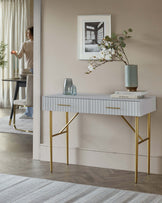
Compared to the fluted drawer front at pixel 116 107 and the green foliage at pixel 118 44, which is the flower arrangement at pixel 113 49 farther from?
the fluted drawer front at pixel 116 107

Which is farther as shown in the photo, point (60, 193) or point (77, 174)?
point (77, 174)

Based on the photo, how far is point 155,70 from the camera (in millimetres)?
4004

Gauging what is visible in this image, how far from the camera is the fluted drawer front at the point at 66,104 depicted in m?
3.80

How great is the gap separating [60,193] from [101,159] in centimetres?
100

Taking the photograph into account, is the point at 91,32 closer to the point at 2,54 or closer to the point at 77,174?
the point at 77,174

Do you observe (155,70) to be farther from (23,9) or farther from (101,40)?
(23,9)

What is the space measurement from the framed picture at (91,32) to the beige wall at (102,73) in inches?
2.5

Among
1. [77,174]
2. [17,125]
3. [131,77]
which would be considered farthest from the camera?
[17,125]

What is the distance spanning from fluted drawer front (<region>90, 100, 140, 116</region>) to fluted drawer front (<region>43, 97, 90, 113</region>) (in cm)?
9

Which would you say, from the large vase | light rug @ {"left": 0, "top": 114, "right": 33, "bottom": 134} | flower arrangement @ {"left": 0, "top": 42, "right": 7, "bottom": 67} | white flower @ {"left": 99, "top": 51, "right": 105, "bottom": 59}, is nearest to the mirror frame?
white flower @ {"left": 99, "top": 51, "right": 105, "bottom": 59}

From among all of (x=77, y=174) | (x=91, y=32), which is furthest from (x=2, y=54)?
(x=77, y=174)

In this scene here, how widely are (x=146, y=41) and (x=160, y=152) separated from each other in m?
1.16

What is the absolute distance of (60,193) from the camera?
3.37 metres

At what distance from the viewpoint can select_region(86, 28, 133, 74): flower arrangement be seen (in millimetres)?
4023
